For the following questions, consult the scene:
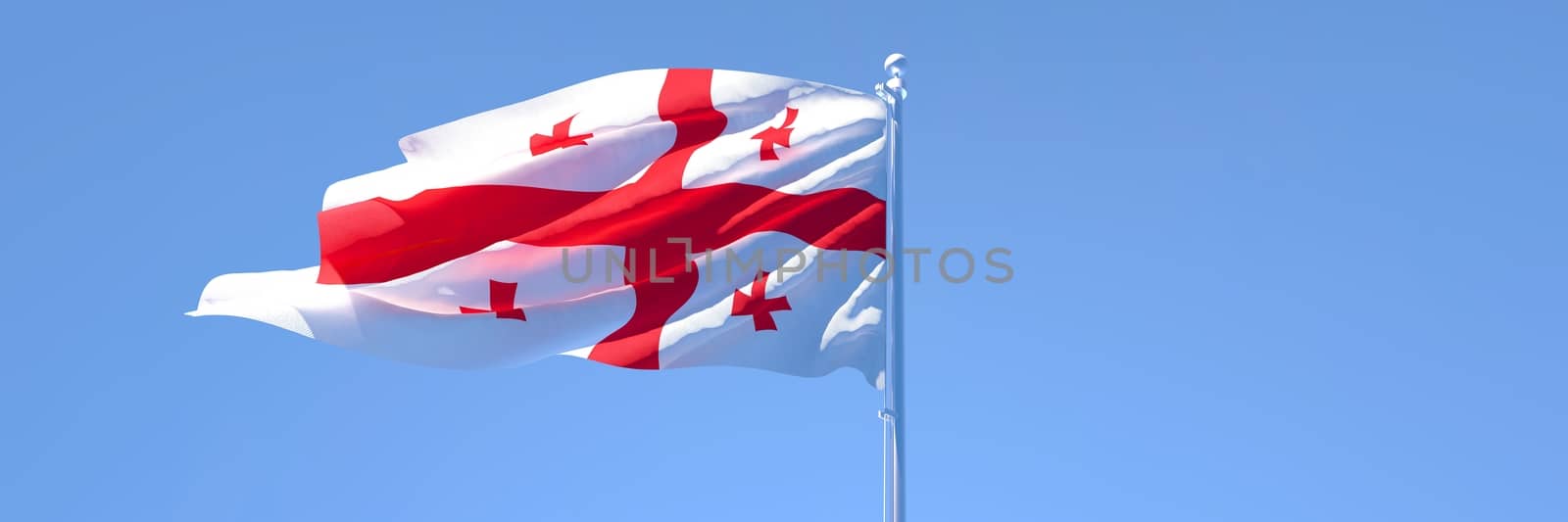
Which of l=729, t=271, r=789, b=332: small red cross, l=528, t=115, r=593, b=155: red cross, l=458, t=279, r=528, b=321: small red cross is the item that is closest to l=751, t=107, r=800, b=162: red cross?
l=729, t=271, r=789, b=332: small red cross

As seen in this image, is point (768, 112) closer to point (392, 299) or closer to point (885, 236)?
point (885, 236)

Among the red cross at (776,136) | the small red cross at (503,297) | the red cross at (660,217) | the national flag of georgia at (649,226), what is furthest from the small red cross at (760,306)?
the small red cross at (503,297)

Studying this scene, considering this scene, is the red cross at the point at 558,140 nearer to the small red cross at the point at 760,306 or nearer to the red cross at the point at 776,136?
the red cross at the point at 776,136

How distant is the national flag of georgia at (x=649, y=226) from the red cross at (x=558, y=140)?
14mm

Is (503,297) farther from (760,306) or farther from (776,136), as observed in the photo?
(776,136)

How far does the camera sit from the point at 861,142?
11.0m

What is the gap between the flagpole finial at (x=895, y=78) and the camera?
1070cm

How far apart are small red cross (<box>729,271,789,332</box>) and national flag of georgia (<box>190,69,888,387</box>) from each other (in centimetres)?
1

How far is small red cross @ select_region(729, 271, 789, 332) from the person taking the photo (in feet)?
34.8

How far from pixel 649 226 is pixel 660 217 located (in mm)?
124

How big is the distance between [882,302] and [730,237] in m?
1.48

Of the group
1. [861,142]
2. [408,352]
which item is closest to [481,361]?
[408,352]

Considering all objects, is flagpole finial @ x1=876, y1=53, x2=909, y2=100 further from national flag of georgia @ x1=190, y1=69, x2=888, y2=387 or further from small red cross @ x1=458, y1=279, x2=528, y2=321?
small red cross @ x1=458, y1=279, x2=528, y2=321

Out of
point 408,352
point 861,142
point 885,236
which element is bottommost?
point 408,352
